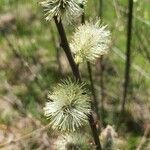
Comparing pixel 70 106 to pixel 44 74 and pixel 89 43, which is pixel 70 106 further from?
pixel 44 74

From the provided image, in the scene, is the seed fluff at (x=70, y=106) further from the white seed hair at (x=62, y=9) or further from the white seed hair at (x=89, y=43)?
the white seed hair at (x=62, y=9)

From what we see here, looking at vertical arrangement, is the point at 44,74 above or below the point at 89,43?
above

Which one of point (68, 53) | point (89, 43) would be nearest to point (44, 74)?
point (89, 43)

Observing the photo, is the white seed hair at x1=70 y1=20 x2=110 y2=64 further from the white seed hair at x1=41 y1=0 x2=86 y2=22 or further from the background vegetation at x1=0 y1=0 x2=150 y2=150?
the background vegetation at x1=0 y1=0 x2=150 y2=150

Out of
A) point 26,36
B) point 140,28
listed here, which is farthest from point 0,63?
point 140,28

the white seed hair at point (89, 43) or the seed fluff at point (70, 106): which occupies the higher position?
the white seed hair at point (89, 43)

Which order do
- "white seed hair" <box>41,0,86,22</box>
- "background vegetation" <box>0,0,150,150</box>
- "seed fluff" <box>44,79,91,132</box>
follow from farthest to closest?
"background vegetation" <box>0,0,150,150</box>, "seed fluff" <box>44,79,91,132</box>, "white seed hair" <box>41,0,86,22</box>

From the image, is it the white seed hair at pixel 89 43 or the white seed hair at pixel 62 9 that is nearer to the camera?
the white seed hair at pixel 62 9

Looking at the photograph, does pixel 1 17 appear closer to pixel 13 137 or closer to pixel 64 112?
pixel 13 137

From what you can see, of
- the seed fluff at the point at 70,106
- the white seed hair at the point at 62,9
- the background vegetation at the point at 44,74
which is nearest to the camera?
the white seed hair at the point at 62,9

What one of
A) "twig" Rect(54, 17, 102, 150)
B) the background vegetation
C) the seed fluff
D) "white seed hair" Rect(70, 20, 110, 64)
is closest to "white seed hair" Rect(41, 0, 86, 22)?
"twig" Rect(54, 17, 102, 150)

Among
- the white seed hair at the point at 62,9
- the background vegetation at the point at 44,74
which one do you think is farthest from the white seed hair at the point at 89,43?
the background vegetation at the point at 44,74
